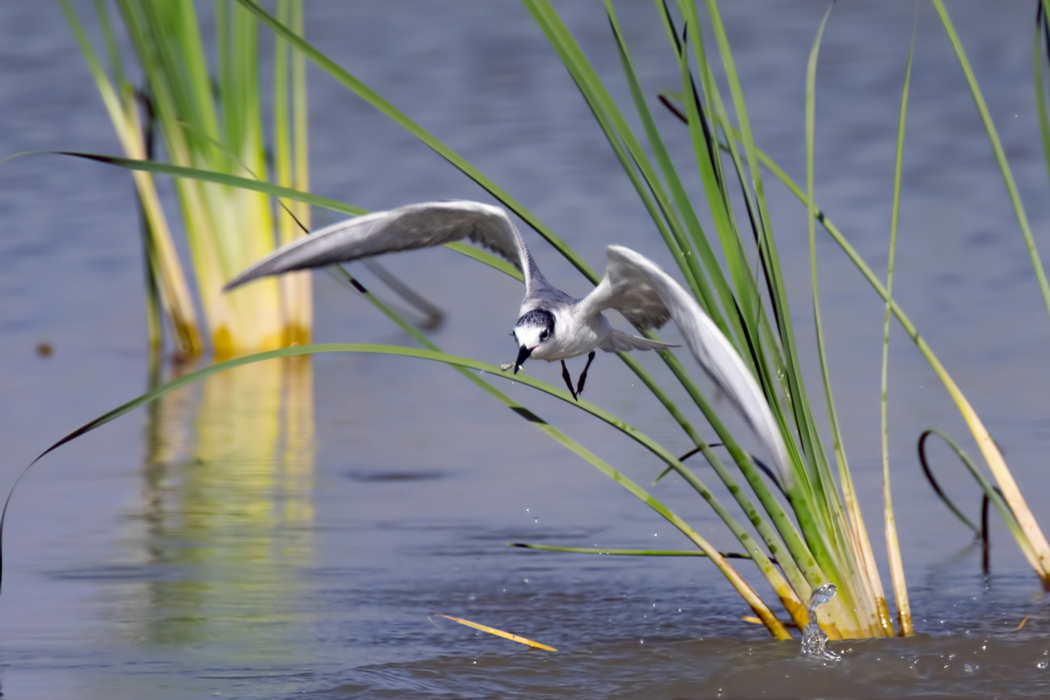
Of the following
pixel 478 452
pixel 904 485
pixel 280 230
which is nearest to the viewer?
pixel 904 485

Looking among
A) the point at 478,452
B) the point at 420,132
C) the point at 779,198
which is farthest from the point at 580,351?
the point at 779,198

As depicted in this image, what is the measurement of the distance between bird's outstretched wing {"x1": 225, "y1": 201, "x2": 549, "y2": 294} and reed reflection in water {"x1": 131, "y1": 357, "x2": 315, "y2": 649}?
0.80m

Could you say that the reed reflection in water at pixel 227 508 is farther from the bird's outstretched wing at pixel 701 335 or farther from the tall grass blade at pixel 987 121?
the tall grass blade at pixel 987 121

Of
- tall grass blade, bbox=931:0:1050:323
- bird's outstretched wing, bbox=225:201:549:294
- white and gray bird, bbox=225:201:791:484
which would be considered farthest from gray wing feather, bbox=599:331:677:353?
tall grass blade, bbox=931:0:1050:323

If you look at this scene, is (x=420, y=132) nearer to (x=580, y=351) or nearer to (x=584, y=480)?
(x=580, y=351)

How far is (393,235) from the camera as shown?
1.68 meters

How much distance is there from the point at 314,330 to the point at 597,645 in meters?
2.81

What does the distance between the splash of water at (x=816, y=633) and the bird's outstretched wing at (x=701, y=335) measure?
1.15 feet

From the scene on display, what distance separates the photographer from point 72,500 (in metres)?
2.94

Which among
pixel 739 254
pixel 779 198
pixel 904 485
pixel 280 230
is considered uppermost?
pixel 779 198

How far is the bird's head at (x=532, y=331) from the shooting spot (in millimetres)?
1652

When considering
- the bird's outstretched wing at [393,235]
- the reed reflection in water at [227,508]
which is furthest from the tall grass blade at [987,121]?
the reed reflection in water at [227,508]

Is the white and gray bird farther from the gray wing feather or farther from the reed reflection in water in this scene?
the reed reflection in water

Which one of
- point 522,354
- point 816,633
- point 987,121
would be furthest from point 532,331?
point 987,121
